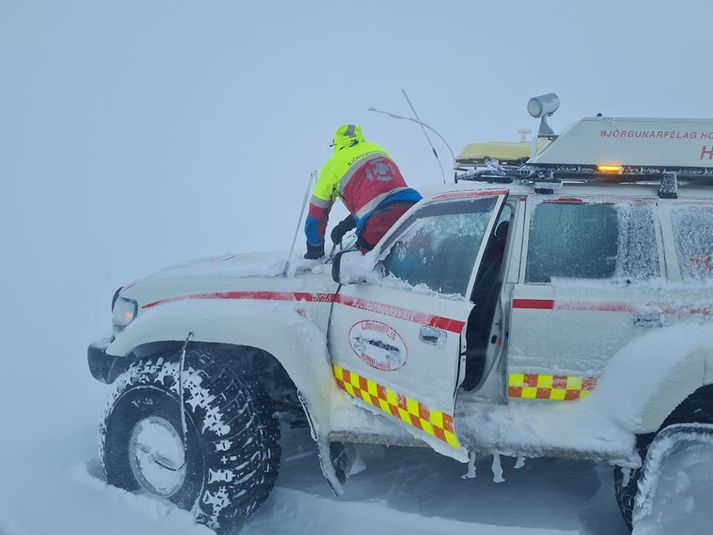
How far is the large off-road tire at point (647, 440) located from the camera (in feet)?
10.2

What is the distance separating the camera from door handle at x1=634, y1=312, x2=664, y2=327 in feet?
10.3

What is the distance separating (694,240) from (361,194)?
2.04 metres

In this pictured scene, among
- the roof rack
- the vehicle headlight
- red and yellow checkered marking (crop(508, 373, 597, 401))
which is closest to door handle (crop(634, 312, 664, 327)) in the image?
red and yellow checkered marking (crop(508, 373, 597, 401))

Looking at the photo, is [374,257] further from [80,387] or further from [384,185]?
[80,387]

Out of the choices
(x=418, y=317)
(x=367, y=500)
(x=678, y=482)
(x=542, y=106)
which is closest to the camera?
(x=678, y=482)

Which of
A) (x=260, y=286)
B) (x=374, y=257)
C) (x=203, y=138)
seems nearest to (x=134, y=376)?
(x=260, y=286)

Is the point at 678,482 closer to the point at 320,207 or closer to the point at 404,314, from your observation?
the point at 404,314

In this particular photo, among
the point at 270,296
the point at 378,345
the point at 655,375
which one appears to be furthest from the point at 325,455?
the point at 655,375

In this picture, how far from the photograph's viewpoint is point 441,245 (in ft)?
11.5

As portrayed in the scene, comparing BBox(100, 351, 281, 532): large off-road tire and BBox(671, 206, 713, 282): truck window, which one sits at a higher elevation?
BBox(671, 206, 713, 282): truck window

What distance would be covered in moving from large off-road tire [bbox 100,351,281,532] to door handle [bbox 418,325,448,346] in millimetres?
1087

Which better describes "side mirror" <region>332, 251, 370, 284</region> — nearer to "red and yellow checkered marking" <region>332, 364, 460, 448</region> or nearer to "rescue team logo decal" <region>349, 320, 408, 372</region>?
"rescue team logo decal" <region>349, 320, 408, 372</region>

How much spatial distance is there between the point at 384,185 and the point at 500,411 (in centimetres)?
175

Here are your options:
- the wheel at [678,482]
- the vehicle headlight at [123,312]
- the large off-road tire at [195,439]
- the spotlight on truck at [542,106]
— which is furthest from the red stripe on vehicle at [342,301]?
the spotlight on truck at [542,106]
